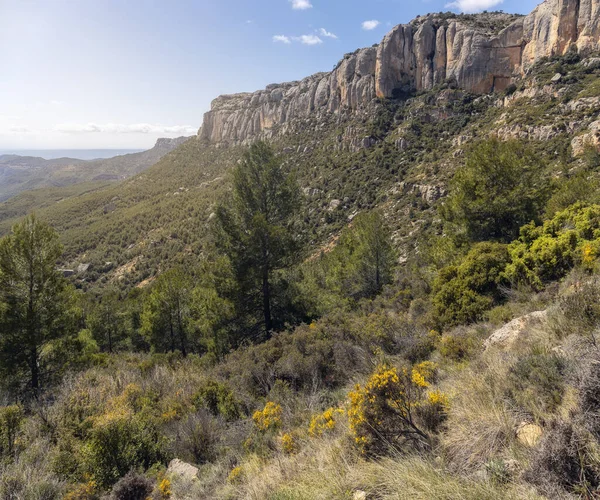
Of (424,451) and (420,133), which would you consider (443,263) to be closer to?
(424,451)

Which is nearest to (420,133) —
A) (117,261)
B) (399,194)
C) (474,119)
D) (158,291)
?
(474,119)

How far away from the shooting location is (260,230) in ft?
33.4

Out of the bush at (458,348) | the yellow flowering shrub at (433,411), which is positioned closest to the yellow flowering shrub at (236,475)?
the yellow flowering shrub at (433,411)

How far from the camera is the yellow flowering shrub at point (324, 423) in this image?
11.3 feet

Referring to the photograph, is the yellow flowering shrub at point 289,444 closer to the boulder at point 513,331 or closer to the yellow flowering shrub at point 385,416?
the yellow flowering shrub at point 385,416

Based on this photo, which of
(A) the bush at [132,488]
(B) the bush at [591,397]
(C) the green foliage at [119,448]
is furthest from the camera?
(C) the green foliage at [119,448]

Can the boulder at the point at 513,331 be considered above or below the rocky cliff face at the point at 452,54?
below

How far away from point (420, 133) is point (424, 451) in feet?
181

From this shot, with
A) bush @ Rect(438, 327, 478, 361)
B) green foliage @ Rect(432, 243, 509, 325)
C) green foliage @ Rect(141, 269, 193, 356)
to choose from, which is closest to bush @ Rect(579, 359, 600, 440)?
bush @ Rect(438, 327, 478, 361)

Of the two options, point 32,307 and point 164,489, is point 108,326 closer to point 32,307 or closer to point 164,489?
point 32,307

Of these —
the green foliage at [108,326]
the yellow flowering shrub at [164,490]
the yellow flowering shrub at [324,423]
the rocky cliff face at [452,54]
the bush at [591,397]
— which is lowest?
the green foliage at [108,326]

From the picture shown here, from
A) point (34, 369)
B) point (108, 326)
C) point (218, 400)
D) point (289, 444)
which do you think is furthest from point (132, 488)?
point (108, 326)

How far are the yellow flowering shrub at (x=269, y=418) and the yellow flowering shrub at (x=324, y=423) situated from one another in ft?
2.20

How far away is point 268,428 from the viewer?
4.06 metres
